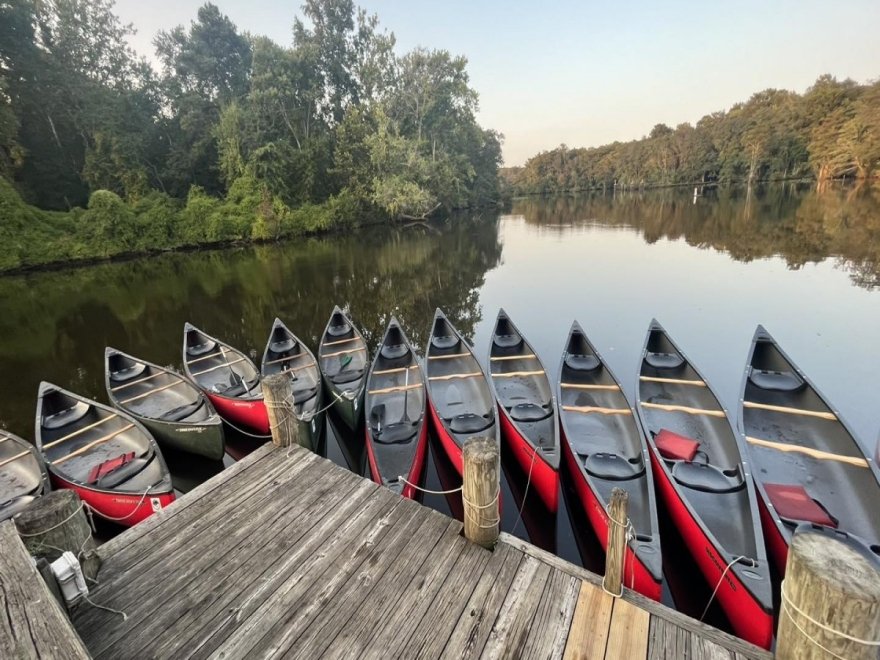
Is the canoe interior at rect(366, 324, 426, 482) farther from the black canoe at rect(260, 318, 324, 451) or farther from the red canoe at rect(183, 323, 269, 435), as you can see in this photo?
the red canoe at rect(183, 323, 269, 435)

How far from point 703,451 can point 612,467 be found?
1855 millimetres

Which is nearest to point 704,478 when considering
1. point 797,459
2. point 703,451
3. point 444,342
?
point 703,451

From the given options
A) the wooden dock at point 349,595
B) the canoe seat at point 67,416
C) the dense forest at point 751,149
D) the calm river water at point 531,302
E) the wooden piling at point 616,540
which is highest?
the dense forest at point 751,149

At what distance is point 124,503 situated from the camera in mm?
5746

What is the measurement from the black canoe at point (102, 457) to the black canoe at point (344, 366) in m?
3.13

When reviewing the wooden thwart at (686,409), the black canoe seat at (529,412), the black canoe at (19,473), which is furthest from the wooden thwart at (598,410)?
the black canoe at (19,473)

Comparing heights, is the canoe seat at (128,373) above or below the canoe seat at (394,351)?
above

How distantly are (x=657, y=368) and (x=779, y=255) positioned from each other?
65.2 ft

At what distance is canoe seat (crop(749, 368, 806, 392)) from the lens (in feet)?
25.0

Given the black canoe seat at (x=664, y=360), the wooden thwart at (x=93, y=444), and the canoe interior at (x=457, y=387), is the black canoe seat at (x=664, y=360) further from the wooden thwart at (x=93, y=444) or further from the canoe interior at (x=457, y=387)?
the wooden thwart at (x=93, y=444)

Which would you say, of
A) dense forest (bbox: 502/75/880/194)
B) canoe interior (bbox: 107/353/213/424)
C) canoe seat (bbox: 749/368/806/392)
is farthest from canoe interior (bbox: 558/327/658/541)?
dense forest (bbox: 502/75/880/194)

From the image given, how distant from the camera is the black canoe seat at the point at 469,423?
6.94 m

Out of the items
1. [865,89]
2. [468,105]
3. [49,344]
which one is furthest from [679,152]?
[49,344]

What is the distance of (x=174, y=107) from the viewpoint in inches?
1635
